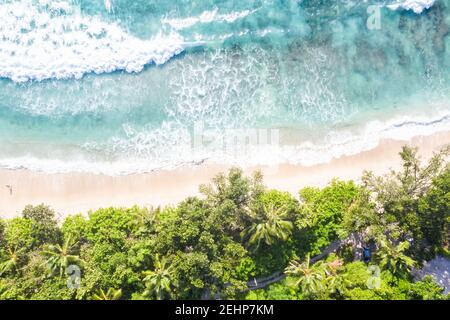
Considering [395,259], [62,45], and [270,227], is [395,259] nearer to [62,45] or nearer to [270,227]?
[270,227]

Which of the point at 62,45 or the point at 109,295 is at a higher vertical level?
the point at 62,45

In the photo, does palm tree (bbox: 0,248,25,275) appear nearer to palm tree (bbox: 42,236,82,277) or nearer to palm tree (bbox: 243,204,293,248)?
palm tree (bbox: 42,236,82,277)

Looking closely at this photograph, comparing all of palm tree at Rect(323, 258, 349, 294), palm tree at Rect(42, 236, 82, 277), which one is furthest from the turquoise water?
palm tree at Rect(323, 258, 349, 294)

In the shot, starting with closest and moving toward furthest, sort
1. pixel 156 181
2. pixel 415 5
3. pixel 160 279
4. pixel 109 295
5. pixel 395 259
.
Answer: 1. pixel 160 279
2. pixel 109 295
3. pixel 395 259
4. pixel 156 181
5. pixel 415 5

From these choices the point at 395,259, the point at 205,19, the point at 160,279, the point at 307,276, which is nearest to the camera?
the point at 160,279

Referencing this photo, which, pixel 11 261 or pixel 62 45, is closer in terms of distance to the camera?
pixel 11 261

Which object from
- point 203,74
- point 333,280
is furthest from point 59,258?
point 333,280

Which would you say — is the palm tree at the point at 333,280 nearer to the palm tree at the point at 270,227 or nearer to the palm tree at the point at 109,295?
the palm tree at the point at 270,227
